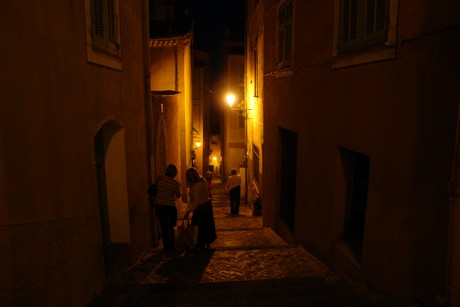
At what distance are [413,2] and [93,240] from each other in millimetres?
4377

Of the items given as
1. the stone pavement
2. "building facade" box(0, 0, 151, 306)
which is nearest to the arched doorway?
"building facade" box(0, 0, 151, 306)

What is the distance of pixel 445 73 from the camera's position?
11.6 ft

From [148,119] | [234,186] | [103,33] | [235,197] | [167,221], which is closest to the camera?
[103,33]

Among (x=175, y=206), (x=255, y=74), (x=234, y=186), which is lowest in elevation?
(x=234, y=186)

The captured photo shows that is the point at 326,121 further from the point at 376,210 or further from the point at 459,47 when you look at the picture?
the point at 459,47

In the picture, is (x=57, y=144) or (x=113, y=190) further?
(x=113, y=190)

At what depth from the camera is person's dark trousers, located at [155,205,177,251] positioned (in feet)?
23.3

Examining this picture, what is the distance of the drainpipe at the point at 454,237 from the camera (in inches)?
128

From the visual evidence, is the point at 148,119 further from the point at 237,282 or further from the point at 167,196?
the point at 237,282

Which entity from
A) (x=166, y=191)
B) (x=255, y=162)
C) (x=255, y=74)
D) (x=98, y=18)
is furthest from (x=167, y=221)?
(x=255, y=74)

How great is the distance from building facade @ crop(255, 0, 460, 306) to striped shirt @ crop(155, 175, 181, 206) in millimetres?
2495

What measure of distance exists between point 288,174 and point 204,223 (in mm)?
→ 3382

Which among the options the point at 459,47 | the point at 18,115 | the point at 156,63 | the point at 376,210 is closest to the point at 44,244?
the point at 18,115

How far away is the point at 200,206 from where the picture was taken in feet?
23.7
